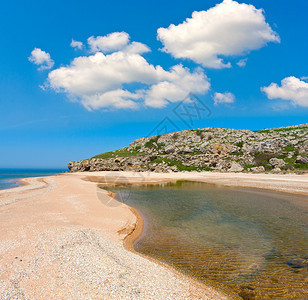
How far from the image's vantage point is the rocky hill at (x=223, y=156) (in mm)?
73812

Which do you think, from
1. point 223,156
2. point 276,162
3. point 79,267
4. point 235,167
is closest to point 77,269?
point 79,267

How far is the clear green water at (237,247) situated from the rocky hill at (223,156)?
59.8m

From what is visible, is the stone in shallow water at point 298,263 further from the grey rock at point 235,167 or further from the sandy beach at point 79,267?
the grey rock at point 235,167

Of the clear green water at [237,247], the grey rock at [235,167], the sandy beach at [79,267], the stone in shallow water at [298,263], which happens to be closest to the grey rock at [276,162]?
the grey rock at [235,167]

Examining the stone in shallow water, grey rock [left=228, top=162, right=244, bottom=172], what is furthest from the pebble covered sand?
grey rock [left=228, top=162, right=244, bottom=172]

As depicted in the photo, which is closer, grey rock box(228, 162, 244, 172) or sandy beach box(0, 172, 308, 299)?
sandy beach box(0, 172, 308, 299)

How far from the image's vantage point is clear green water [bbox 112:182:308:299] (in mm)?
7655

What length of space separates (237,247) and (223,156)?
7939cm

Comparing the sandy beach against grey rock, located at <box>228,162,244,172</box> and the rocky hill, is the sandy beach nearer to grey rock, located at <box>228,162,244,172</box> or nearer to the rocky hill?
grey rock, located at <box>228,162,244,172</box>

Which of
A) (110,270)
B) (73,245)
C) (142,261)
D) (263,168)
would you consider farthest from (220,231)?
(263,168)

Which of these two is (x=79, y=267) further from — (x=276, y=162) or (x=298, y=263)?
(x=276, y=162)

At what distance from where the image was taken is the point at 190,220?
1633cm

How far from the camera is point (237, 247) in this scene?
36.0 feet

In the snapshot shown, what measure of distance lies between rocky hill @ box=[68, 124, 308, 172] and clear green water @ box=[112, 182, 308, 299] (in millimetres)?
59766
